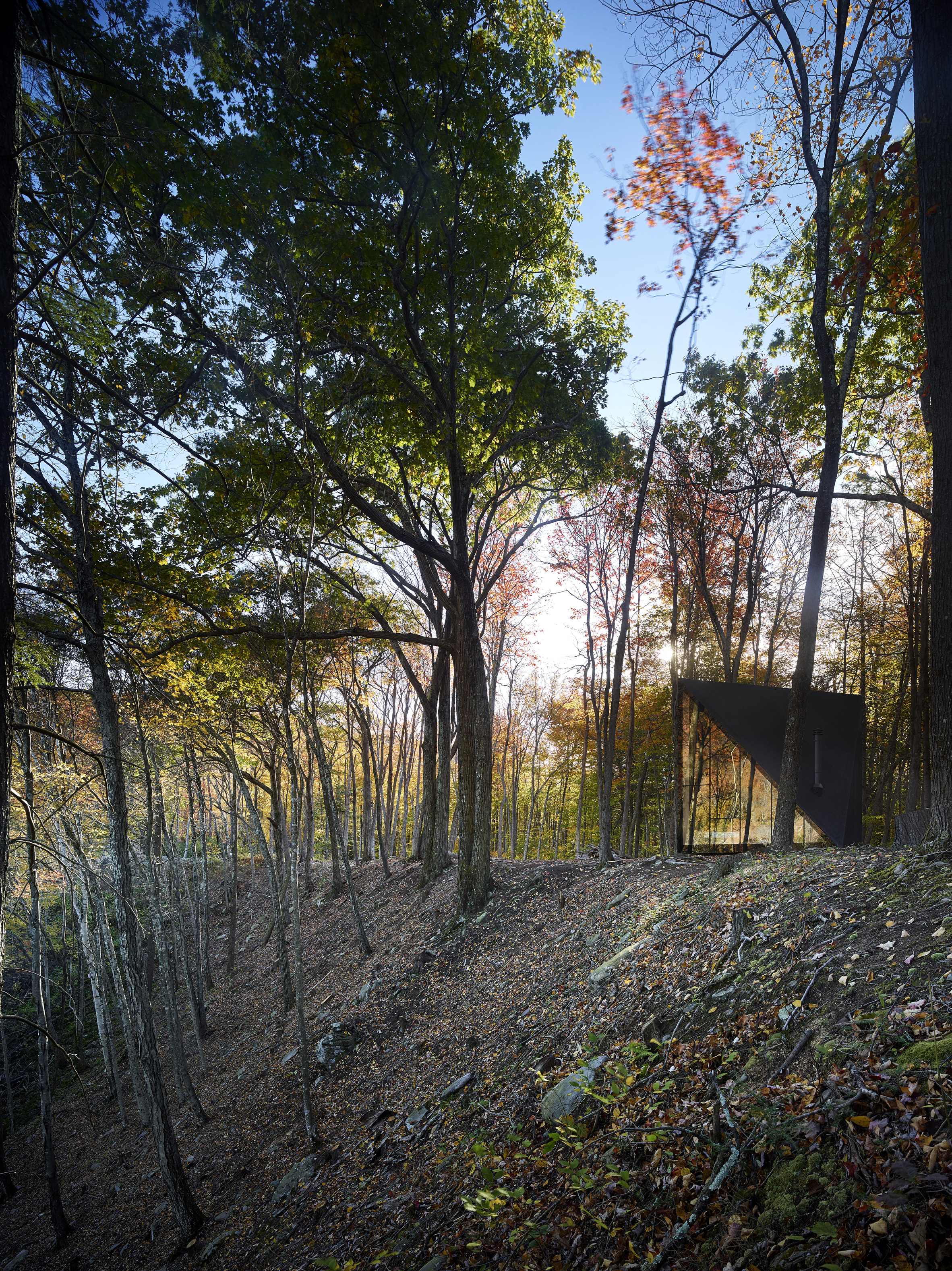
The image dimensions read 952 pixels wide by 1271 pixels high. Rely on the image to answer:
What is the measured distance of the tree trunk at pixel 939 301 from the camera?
423cm

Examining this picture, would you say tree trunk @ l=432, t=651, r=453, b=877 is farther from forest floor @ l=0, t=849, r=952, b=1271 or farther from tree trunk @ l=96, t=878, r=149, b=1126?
tree trunk @ l=96, t=878, r=149, b=1126

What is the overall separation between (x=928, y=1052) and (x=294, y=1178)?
21.9ft

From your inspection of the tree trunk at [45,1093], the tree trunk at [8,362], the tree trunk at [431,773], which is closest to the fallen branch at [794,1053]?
the tree trunk at [8,362]

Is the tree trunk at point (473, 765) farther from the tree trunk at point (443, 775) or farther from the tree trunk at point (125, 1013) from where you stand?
the tree trunk at point (125, 1013)

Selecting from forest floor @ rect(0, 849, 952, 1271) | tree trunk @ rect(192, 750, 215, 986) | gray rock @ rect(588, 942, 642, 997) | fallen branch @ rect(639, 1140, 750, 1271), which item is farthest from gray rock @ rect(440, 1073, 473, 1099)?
tree trunk @ rect(192, 750, 215, 986)

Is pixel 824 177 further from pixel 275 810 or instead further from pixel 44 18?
pixel 275 810

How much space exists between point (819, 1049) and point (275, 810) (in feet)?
32.1

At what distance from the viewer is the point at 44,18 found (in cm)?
300

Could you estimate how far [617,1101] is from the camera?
145 inches

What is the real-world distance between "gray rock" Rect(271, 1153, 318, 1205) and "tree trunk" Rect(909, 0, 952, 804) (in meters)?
7.11

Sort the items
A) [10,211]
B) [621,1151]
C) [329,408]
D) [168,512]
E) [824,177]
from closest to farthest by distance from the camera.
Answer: [10,211], [621,1151], [824,177], [168,512], [329,408]

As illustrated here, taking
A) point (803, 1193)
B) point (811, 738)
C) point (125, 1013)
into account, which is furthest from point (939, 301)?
point (125, 1013)

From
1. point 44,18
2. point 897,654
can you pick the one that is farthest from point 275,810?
point 897,654

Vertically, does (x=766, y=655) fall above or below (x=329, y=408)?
below
